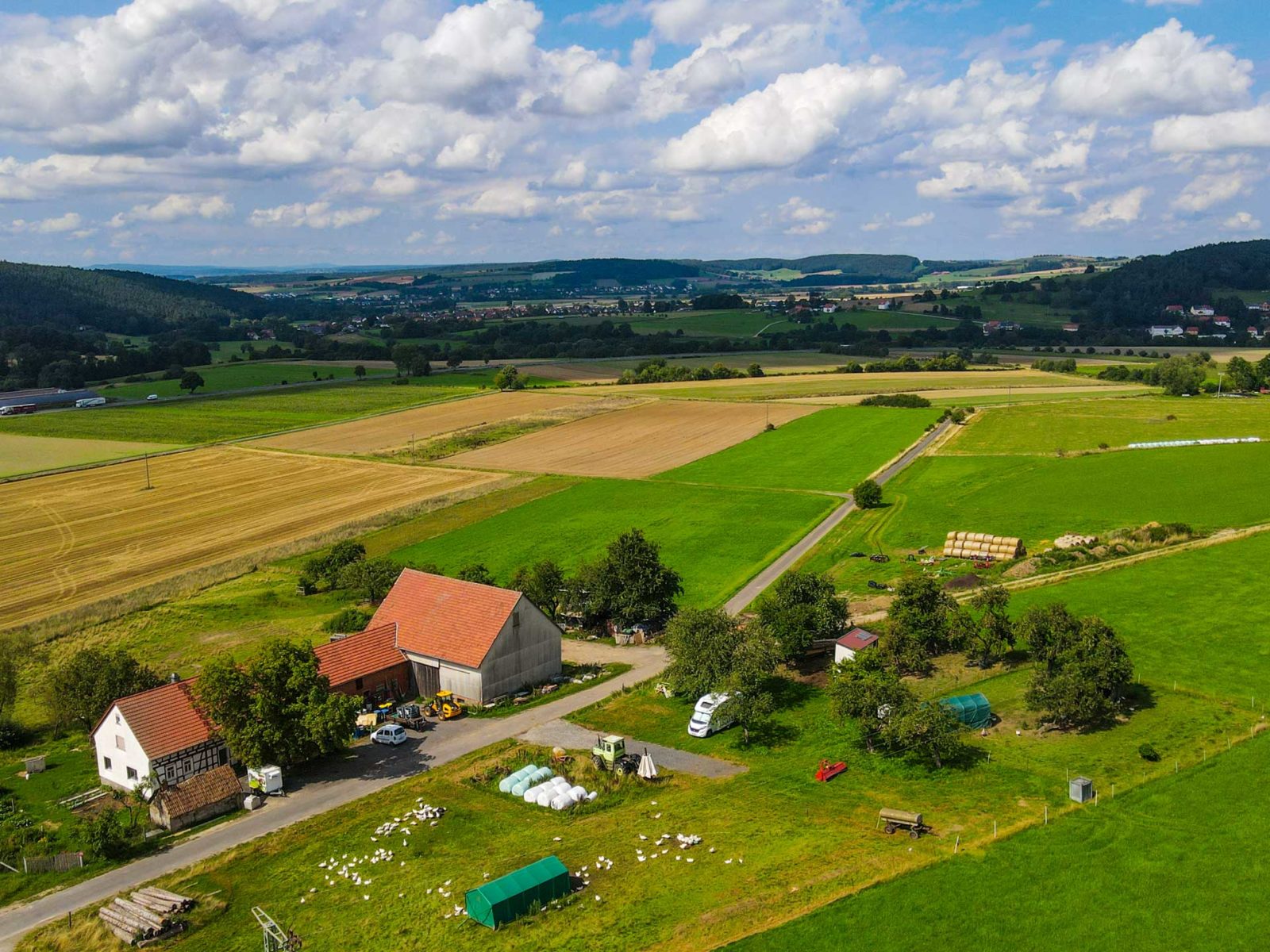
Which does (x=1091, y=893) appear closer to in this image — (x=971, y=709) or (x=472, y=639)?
(x=971, y=709)

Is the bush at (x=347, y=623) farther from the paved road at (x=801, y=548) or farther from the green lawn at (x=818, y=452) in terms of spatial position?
the green lawn at (x=818, y=452)

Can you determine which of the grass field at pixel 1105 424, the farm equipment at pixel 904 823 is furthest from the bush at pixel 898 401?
the farm equipment at pixel 904 823

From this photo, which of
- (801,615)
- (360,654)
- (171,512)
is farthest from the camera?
(171,512)

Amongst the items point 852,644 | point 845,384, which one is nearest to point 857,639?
point 852,644

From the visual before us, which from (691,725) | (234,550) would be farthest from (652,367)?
(691,725)

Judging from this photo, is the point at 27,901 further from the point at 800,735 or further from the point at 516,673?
the point at 800,735

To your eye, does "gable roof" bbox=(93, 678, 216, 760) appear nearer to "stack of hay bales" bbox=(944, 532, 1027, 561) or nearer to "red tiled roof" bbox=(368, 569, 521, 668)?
"red tiled roof" bbox=(368, 569, 521, 668)
